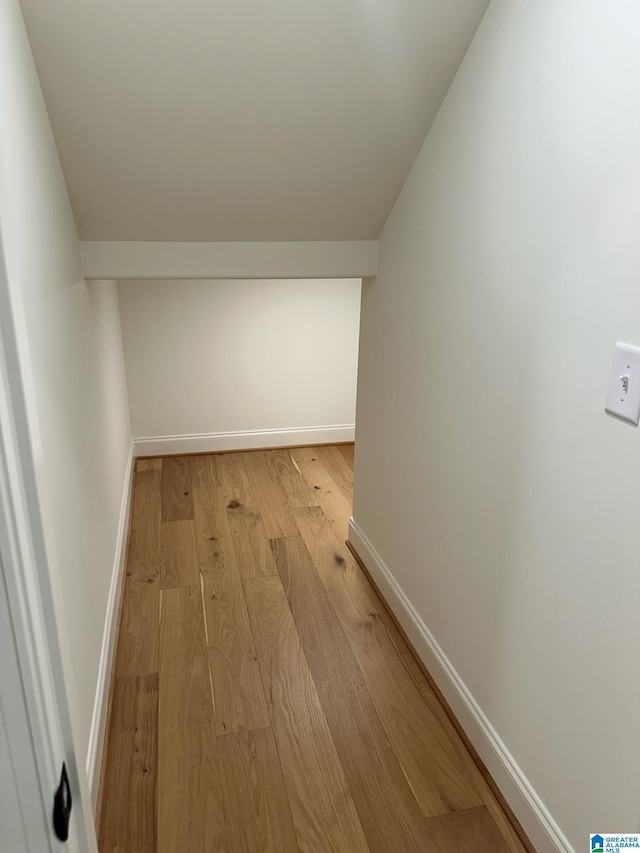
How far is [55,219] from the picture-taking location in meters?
1.54

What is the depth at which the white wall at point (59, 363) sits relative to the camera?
101 centimetres

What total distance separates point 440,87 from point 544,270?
2.12 ft

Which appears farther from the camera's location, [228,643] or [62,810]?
[228,643]

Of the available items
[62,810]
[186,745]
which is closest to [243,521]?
[186,745]

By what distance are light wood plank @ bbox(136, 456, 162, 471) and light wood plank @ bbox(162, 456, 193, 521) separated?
0.03 metres

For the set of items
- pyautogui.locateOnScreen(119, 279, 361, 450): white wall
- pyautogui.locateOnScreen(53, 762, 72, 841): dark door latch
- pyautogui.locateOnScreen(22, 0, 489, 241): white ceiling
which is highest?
pyautogui.locateOnScreen(22, 0, 489, 241): white ceiling

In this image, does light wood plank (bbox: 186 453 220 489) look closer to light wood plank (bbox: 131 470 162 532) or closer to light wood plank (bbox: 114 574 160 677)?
light wood plank (bbox: 131 470 162 532)

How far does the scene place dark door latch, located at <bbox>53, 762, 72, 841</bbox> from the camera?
70 cm

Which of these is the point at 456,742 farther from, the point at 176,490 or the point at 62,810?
the point at 176,490

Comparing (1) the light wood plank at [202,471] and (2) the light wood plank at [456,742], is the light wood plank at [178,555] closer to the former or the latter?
(1) the light wood plank at [202,471]

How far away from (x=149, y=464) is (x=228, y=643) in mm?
1687

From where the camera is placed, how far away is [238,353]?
12.0 ft

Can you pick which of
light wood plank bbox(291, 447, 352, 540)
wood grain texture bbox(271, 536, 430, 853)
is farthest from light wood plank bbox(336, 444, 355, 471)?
wood grain texture bbox(271, 536, 430, 853)

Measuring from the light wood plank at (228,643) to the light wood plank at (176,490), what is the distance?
0.48ft
